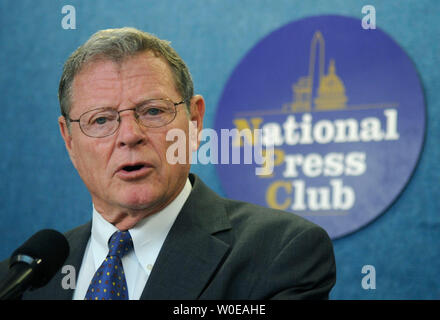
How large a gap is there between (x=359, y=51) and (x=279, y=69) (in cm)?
34

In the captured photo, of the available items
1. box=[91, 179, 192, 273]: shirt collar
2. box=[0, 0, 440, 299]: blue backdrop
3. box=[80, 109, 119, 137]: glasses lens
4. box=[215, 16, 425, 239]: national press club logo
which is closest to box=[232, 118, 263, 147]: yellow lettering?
box=[215, 16, 425, 239]: national press club logo

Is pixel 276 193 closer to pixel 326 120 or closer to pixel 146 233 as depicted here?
pixel 326 120

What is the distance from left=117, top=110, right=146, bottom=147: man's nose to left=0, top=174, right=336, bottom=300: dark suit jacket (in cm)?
21

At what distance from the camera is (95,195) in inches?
57.9

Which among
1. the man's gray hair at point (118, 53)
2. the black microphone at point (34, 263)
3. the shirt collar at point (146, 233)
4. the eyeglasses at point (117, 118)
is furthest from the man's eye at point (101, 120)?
the black microphone at point (34, 263)

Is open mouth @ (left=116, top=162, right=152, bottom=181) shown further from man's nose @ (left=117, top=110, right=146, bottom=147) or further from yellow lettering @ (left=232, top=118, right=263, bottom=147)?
yellow lettering @ (left=232, top=118, right=263, bottom=147)

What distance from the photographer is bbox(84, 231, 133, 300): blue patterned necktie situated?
4.27 ft

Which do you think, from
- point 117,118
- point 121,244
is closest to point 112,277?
point 121,244

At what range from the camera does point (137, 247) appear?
1.38m

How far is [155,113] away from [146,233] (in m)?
0.28

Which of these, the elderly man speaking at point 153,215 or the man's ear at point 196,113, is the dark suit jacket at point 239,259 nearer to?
the elderly man speaking at point 153,215

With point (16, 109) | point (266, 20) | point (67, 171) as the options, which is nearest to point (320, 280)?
point (266, 20)
